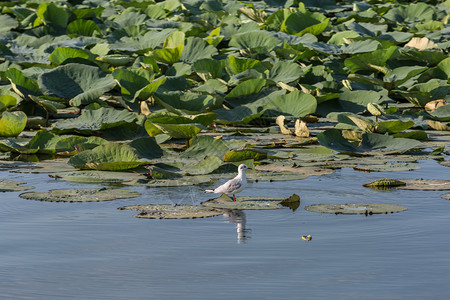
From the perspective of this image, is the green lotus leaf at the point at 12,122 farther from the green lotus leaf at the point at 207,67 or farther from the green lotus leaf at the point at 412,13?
Result: the green lotus leaf at the point at 412,13

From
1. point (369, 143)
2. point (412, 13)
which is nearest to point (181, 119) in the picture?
point (369, 143)

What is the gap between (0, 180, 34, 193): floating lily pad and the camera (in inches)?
187

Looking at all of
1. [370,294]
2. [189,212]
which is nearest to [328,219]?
[189,212]

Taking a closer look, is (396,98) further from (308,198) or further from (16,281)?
(16,281)

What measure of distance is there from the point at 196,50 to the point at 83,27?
8.86 feet

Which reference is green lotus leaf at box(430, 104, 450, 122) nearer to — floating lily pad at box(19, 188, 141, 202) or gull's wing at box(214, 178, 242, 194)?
gull's wing at box(214, 178, 242, 194)

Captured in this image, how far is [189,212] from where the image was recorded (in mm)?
4121

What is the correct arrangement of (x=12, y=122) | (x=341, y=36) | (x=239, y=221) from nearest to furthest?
(x=239, y=221) < (x=12, y=122) < (x=341, y=36)

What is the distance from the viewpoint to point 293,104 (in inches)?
291

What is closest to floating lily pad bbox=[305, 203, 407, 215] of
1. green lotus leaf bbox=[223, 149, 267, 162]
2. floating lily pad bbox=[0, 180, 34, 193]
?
green lotus leaf bbox=[223, 149, 267, 162]

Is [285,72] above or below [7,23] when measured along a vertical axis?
below

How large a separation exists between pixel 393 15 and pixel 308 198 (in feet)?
28.0

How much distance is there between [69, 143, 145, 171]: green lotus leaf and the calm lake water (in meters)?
0.68

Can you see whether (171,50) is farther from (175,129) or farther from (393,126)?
(393,126)
